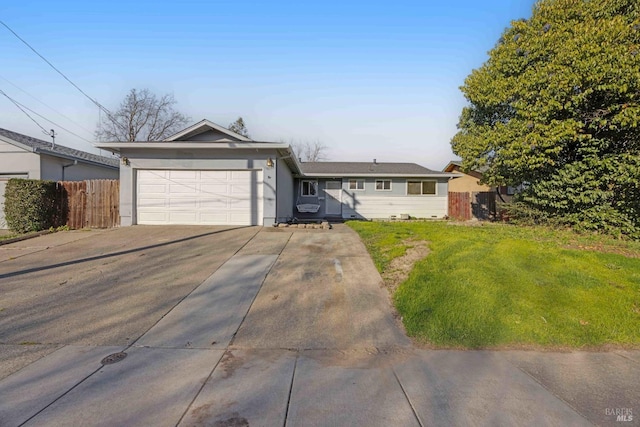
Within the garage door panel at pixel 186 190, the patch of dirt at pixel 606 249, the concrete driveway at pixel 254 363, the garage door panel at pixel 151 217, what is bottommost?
the concrete driveway at pixel 254 363

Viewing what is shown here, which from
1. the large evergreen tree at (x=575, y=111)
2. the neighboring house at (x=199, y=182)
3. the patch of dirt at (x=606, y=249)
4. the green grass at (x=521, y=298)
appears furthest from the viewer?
the neighboring house at (x=199, y=182)

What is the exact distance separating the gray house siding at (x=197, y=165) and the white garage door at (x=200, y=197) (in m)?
0.16

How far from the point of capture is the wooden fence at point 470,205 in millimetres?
19506

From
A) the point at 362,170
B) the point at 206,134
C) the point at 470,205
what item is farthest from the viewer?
the point at 362,170

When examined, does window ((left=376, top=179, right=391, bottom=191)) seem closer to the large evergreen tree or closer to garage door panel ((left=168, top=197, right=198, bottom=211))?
the large evergreen tree

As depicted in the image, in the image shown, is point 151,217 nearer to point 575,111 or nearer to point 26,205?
point 26,205

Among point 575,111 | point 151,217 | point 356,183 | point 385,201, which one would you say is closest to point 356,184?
point 356,183

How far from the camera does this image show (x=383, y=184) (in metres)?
20.5

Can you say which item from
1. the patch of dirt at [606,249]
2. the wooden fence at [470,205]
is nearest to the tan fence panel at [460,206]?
the wooden fence at [470,205]

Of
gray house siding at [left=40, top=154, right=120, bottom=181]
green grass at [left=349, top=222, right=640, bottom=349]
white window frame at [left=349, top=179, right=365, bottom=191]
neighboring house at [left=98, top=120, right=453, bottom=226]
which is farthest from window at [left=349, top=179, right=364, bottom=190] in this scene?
gray house siding at [left=40, top=154, right=120, bottom=181]

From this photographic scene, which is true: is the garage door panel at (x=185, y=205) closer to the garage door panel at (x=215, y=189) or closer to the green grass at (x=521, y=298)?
the garage door panel at (x=215, y=189)

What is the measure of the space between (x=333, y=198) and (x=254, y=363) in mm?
17485

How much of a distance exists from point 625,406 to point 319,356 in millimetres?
2562

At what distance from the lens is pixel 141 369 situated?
312 cm
